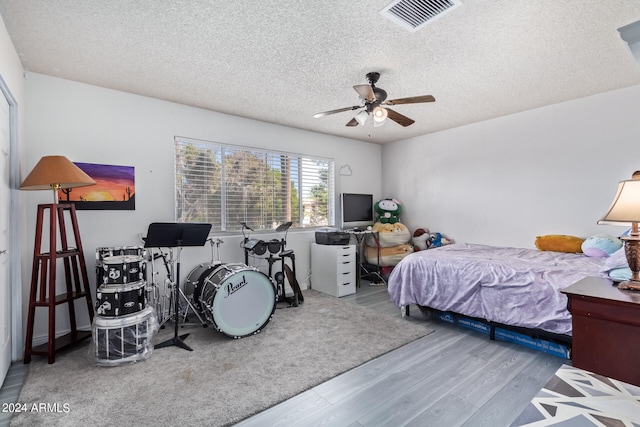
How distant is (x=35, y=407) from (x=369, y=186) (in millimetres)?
5126

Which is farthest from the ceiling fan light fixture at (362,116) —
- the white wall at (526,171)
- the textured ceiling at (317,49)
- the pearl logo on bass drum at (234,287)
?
the white wall at (526,171)

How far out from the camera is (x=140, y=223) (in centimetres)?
341

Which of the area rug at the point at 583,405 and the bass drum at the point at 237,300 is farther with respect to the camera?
the bass drum at the point at 237,300

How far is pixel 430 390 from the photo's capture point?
2.10m

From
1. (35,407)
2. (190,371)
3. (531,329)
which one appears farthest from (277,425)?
(531,329)

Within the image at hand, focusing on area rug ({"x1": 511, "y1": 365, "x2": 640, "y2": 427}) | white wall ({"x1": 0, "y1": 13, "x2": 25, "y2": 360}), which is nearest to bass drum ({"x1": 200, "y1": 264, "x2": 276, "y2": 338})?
white wall ({"x1": 0, "y1": 13, "x2": 25, "y2": 360})

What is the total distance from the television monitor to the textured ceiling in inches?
74.6

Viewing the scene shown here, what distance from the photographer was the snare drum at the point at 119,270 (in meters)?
2.55

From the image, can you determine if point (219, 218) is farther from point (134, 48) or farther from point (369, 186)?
point (369, 186)

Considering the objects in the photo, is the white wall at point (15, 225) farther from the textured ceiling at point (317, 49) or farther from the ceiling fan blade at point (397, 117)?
the ceiling fan blade at point (397, 117)

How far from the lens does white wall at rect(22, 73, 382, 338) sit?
2883 millimetres

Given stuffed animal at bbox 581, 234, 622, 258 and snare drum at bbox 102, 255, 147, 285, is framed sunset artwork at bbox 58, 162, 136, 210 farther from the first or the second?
stuffed animal at bbox 581, 234, 622, 258

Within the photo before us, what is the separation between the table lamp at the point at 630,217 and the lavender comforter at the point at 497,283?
63cm

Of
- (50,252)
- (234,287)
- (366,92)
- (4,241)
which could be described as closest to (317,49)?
(366,92)
